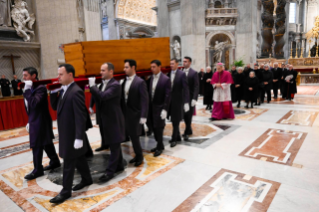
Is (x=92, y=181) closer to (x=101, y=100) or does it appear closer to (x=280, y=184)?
(x=101, y=100)

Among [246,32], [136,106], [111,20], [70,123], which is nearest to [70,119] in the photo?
[70,123]

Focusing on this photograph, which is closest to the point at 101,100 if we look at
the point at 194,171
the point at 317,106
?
the point at 194,171

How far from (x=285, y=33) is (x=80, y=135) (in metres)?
26.8

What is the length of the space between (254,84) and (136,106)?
6491 millimetres

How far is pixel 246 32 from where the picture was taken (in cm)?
1667

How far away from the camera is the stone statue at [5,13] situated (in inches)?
363

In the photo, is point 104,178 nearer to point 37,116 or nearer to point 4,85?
point 37,116

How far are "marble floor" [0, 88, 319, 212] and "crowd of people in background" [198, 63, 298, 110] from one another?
136 inches

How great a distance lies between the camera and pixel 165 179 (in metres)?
3.27

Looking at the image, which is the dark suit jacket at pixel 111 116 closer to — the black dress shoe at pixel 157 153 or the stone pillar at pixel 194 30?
the black dress shoe at pixel 157 153

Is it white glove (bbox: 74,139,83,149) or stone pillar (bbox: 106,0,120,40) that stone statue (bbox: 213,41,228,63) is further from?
white glove (bbox: 74,139,83,149)

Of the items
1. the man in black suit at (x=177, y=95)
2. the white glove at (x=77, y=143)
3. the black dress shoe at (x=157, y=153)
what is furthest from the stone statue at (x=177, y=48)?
the white glove at (x=77, y=143)

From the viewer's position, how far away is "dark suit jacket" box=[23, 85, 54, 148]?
329 cm

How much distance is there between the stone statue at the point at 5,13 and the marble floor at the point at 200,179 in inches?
267
